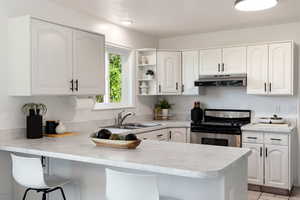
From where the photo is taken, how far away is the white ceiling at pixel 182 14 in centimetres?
347

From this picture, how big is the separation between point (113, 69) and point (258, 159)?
2611 millimetres

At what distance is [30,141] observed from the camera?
2861mm

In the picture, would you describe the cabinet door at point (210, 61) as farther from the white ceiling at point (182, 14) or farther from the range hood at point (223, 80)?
the white ceiling at point (182, 14)

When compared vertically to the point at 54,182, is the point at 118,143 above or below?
above

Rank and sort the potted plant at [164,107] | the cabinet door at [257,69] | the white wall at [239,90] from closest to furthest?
1. the cabinet door at [257,69]
2. the white wall at [239,90]
3. the potted plant at [164,107]

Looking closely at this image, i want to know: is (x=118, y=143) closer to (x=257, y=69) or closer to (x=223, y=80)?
(x=223, y=80)

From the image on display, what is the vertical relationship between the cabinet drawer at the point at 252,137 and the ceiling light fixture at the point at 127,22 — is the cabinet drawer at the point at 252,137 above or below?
below

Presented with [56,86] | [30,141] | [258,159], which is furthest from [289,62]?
[30,141]

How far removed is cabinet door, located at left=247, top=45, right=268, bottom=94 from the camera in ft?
14.2

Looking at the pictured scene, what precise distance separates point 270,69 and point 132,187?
330 centimetres

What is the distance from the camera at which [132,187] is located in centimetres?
179

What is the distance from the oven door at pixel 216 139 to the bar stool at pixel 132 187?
109 inches

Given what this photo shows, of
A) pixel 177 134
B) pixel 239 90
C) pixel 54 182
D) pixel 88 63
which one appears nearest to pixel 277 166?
pixel 239 90

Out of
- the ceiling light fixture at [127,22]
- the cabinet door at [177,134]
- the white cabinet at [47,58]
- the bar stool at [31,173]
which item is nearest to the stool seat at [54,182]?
the bar stool at [31,173]
